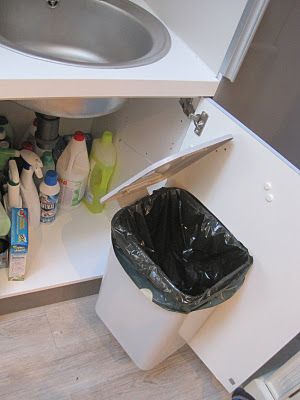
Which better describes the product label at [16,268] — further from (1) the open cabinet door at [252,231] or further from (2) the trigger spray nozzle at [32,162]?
(1) the open cabinet door at [252,231]

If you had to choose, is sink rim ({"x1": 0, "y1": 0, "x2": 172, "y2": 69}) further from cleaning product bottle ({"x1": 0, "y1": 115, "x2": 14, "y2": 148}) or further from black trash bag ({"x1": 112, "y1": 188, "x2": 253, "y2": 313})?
cleaning product bottle ({"x1": 0, "y1": 115, "x2": 14, "y2": 148})

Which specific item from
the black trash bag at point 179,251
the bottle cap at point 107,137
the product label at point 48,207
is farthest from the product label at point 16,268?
the bottle cap at point 107,137

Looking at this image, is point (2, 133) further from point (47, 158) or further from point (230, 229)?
point (230, 229)

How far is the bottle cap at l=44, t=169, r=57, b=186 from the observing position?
1.54 meters

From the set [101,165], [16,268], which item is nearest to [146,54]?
[101,165]

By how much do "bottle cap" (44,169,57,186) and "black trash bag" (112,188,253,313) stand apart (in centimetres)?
42

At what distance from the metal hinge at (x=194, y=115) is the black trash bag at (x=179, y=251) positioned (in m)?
0.25

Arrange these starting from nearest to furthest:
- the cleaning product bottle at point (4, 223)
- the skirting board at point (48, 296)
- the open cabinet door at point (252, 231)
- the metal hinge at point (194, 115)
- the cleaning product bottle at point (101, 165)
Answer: the open cabinet door at point (252, 231)
the metal hinge at point (194, 115)
the cleaning product bottle at point (4, 223)
the skirting board at point (48, 296)
the cleaning product bottle at point (101, 165)

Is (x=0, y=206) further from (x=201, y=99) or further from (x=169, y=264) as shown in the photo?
(x=201, y=99)

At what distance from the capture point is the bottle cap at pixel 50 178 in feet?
5.05

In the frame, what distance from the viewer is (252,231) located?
1.19 meters

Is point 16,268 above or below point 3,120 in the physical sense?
below

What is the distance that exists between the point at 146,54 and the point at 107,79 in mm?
294

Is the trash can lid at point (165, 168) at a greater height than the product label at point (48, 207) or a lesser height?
greater
